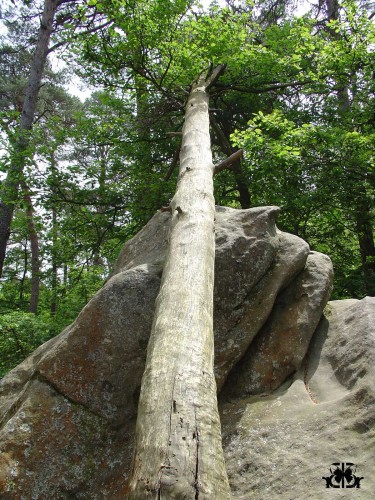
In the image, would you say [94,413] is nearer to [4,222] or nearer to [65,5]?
[4,222]

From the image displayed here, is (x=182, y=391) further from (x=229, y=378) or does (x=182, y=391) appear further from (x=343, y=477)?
(x=229, y=378)

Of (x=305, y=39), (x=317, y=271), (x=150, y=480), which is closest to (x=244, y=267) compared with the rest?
(x=317, y=271)

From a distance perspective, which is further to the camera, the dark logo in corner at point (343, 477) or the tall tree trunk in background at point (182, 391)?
the dark logo in corner at point (343, 477)

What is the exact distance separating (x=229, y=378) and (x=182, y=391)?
7.10 feet

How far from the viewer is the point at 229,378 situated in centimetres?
422

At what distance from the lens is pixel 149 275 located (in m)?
4.35

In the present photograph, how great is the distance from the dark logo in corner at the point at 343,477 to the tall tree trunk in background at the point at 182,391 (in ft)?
4.12

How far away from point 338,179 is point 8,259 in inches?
414

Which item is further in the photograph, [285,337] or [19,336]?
[19,336]

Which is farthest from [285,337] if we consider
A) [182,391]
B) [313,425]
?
[182,391]

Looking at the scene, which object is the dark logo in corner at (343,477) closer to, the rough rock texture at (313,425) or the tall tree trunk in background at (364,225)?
the rough rock texture at (313,425)

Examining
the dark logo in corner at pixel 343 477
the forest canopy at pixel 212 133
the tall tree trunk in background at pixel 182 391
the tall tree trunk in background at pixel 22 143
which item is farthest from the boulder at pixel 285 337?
the tall tree trunk in background at pixel 22 143

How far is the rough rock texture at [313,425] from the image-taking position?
9.64 feet

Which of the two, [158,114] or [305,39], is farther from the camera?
[158,114]
